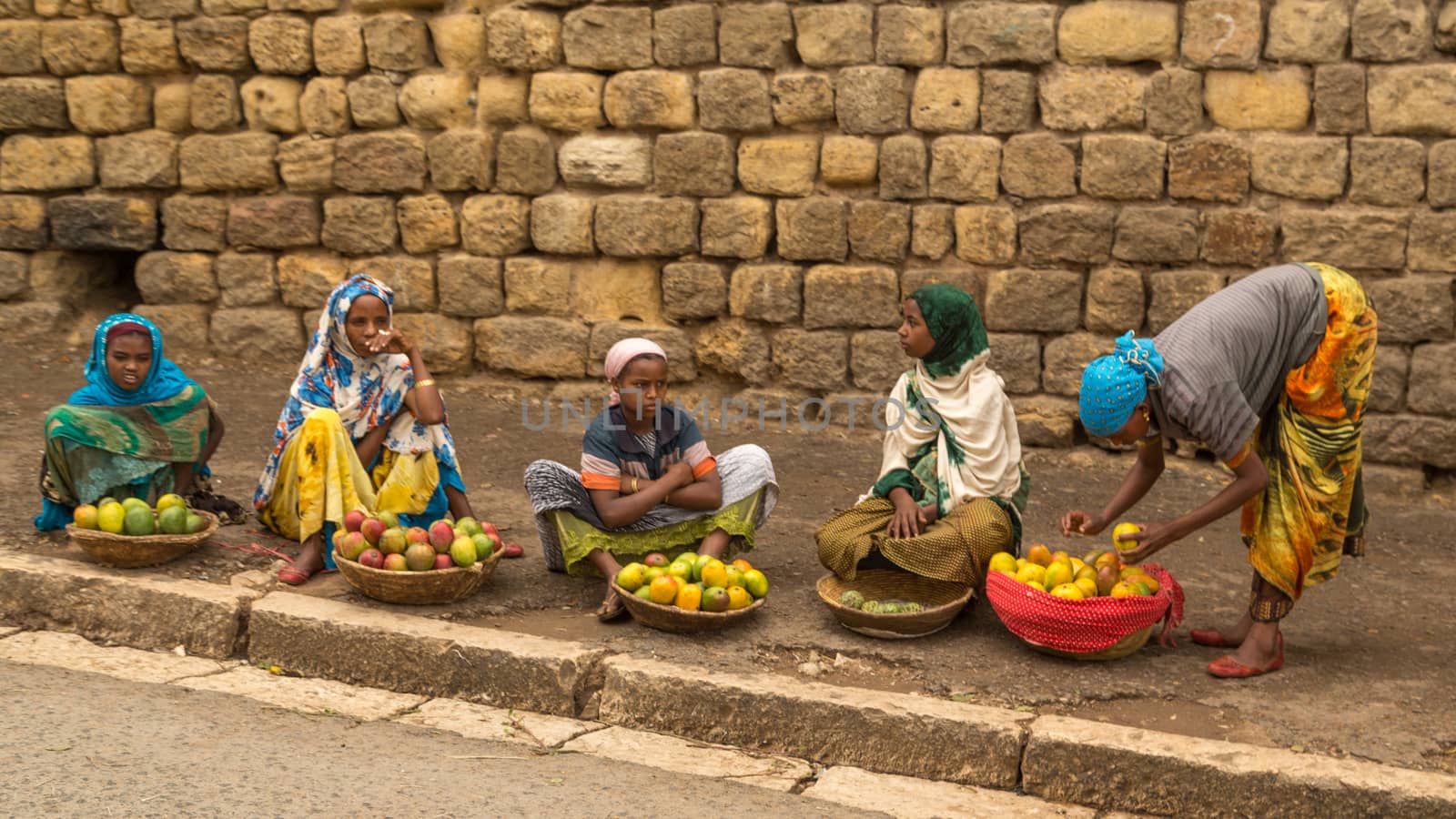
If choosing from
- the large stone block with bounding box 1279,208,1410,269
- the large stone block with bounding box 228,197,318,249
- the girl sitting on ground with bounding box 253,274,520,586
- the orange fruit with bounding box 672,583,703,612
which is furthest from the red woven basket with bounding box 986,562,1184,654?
the large stone block with bounding box 228,197,318,249

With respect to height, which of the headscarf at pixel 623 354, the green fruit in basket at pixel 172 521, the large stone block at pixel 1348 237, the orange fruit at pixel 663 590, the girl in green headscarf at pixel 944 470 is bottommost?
the orange fruit at pixel 663 590

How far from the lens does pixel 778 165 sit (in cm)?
795

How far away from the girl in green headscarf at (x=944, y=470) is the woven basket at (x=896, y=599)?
0.06 meters

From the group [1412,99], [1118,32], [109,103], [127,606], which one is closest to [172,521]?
[127,606]

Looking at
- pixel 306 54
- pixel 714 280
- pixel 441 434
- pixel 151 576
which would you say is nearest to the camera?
pixel 151 576

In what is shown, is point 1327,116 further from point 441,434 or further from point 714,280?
point 441,434

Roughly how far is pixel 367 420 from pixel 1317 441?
3.57 metres

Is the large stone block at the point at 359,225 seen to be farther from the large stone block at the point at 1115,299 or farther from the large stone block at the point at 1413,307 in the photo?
the large stone block at the point at 1413,307

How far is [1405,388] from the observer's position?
707 centimetres

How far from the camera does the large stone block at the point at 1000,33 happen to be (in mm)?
7375

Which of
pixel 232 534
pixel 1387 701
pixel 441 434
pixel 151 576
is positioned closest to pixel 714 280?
pixel 441 434

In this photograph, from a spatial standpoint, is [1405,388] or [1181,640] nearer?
[1181,640]

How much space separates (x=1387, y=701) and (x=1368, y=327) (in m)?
1.17

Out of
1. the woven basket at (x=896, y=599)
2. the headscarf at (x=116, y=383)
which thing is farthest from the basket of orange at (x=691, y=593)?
the headscarf at (x=116, y=383)
